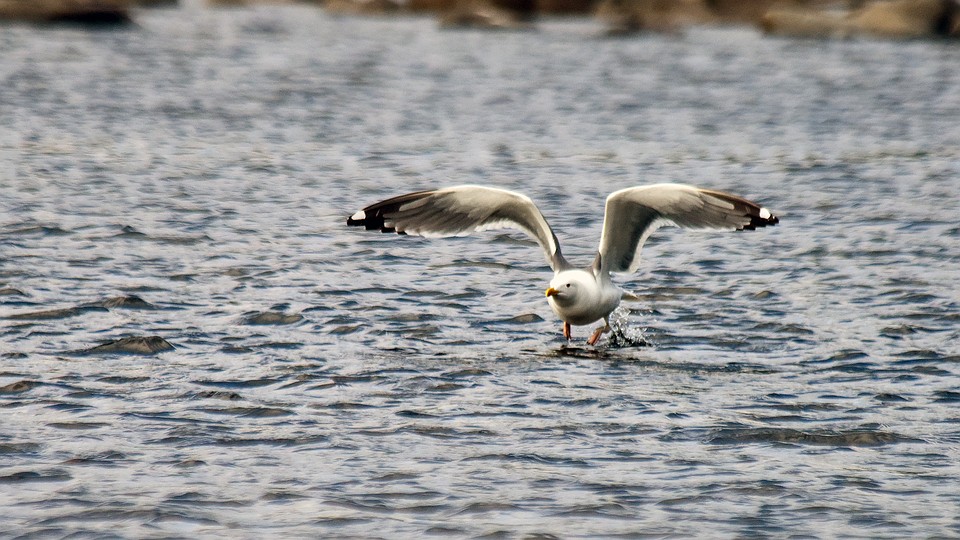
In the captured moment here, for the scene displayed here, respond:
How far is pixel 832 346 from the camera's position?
11.5 m

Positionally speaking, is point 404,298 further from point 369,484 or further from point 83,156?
point 83,156

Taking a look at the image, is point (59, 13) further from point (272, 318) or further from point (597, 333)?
point (597, 333)

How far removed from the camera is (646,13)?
180ft

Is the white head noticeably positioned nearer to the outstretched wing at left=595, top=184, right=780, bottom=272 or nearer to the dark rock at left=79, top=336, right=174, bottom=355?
the outstretched wing at left=595, top=184, right=780, bottom=272

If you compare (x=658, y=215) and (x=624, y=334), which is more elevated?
(x=658, y=215)

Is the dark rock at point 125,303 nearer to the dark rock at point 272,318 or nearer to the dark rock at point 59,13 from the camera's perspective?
the dark rock at point 272,318

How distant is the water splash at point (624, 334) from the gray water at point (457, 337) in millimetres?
38

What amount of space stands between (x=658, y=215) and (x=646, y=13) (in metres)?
44.2

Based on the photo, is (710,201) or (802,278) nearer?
(710,201)

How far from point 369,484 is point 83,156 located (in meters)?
14.7

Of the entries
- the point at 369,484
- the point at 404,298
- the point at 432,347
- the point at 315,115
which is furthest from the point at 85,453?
the point at 315,115

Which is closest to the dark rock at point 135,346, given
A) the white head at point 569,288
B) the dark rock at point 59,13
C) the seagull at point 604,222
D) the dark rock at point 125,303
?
the dark rock at point 125,303

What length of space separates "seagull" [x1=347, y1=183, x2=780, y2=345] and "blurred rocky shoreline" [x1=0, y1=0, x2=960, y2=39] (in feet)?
113

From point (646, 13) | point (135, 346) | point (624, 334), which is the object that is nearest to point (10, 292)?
point (135, 346)
